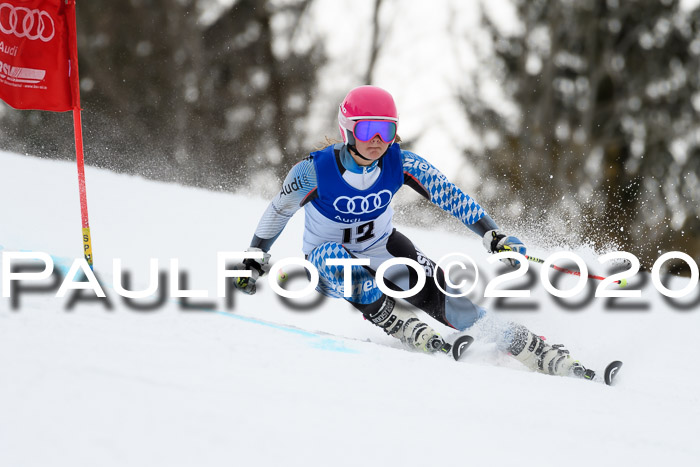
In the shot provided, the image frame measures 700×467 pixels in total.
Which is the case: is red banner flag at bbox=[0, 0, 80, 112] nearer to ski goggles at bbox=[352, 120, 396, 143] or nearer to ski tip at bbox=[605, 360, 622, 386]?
ski goggles at bbox=[352, 120, 396, 143]

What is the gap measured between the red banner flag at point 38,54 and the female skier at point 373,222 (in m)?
1.31

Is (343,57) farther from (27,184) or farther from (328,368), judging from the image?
(328,368)

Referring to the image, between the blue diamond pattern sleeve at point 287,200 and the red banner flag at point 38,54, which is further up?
the red banner flag at point 38,54

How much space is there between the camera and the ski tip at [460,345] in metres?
3.39

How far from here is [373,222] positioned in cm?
374

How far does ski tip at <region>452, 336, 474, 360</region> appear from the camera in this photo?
3395mm

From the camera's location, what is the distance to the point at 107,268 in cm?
521

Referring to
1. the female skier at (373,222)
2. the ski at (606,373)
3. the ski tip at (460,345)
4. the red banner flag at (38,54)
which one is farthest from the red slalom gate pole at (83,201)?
the ski at (606,373)

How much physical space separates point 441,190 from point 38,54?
2.13 m

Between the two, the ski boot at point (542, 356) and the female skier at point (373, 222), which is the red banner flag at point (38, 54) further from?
the ski boot at point (542, 356)

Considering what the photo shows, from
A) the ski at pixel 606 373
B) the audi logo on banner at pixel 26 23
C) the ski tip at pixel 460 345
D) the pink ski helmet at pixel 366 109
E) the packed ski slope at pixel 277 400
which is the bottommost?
the ski at pixel 606 373

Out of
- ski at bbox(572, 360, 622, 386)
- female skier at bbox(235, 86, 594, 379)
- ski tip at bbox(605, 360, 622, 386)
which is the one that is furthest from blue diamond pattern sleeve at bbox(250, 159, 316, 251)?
ski tip at bbox(605, 360, 622, 386)

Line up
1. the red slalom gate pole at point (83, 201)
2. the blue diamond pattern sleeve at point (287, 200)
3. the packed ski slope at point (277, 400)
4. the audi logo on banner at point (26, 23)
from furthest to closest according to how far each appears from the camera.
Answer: the red slalom gate pole at point (83, 201)
the audi logo on banner at point (26, 23)
the blue diamond pattern sleeve at point (287, 200)
the packed ski slope at point (277, 400)

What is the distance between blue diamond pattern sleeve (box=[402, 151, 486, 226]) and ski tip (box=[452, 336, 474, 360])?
1.87 feet
